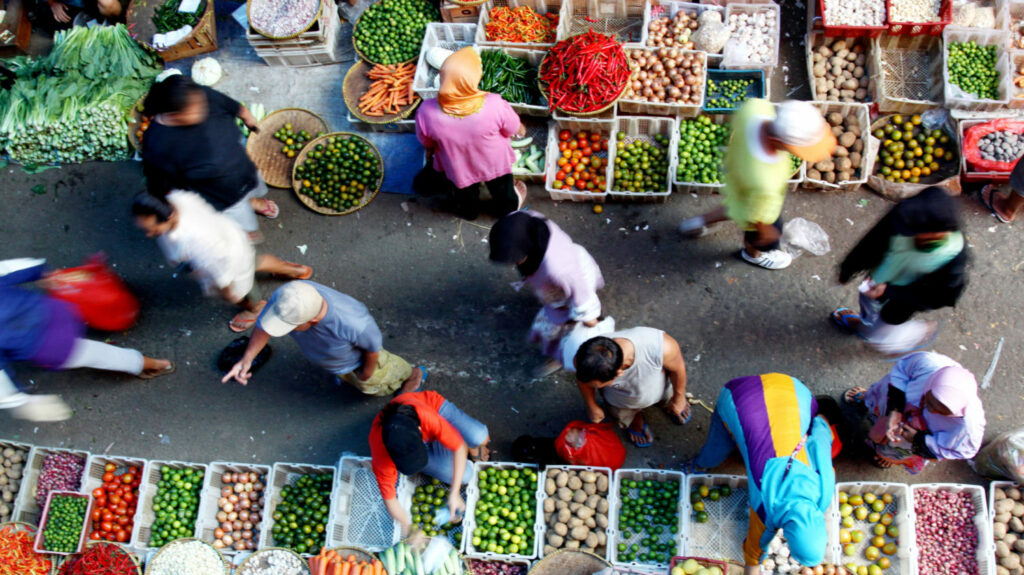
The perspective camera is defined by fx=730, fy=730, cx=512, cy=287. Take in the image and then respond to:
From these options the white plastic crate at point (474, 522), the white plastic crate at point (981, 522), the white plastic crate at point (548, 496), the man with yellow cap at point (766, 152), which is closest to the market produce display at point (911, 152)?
the man with yellow cap at point (766, 152)

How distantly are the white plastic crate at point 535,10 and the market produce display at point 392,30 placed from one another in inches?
19.5

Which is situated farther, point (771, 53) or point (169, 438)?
point (771, 53)

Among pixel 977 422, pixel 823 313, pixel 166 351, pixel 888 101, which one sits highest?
pixel 888 101

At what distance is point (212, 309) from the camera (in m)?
5.64

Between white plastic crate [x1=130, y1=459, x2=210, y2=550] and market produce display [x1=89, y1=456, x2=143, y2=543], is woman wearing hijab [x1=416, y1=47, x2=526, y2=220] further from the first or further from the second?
market produce display [x1=89, y1=456, x2=143, y2=543]

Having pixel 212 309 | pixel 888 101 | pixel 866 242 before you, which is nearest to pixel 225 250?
pixel 212 309

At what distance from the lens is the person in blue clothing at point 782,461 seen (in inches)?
127

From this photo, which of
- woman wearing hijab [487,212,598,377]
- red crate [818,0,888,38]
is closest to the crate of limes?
woman wearing hijab [487,212,598,377]

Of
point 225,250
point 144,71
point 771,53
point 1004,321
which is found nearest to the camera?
point 225,250

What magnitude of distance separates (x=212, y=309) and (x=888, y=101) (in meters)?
5.31

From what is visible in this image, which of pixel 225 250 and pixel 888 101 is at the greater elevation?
pixel 888 101

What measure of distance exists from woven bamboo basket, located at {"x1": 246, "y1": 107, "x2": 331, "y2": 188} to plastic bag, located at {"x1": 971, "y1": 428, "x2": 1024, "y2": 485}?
520 centimetres

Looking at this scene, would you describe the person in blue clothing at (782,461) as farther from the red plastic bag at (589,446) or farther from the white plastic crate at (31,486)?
the white plastic crate at (31,486)

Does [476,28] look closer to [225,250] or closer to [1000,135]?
[225,250]
